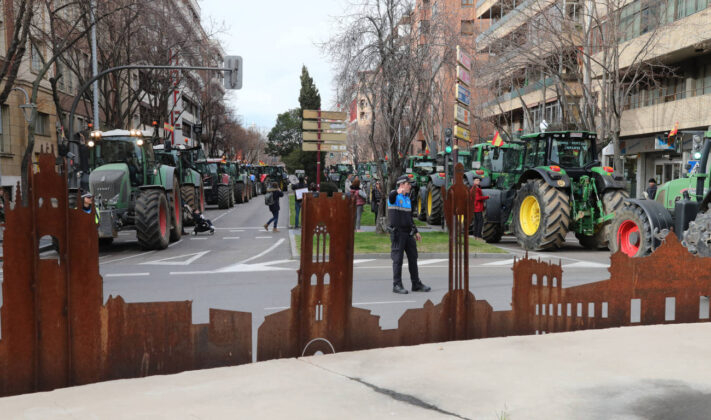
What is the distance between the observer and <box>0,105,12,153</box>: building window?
25875mm

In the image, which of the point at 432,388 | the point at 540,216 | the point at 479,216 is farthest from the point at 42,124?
the point at 432,388

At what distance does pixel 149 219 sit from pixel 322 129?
5.37 meters

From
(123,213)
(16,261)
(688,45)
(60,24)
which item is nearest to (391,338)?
(16,261)

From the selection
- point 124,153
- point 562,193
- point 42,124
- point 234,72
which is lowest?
point 562,193

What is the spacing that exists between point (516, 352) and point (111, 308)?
120 inches

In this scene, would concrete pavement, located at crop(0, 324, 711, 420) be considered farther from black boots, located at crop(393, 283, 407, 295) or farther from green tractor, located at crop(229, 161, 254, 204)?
green tractor, located at crop(229, 161, 254, 204)

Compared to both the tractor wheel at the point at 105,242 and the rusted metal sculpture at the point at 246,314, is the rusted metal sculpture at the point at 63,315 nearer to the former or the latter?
the rusted metal sculpture at the point at 246,314

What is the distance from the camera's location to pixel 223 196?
32.9 metres

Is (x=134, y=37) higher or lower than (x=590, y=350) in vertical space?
higher

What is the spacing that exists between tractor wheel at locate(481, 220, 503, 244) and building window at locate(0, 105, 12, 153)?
20077 millimetres

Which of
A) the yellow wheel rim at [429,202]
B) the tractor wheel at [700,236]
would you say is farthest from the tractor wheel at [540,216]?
the yellow wheel rim at [429,202]

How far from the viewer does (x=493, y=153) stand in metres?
18.6

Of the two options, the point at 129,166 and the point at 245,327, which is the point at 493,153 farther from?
the point at 245,327

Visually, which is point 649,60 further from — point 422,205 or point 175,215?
point 175,215
